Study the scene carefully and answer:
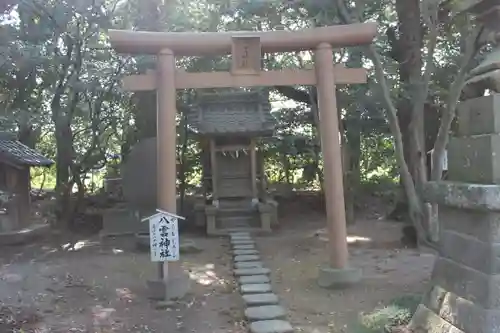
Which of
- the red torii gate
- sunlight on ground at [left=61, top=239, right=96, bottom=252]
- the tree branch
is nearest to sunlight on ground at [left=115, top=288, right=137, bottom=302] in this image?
the red torii gate

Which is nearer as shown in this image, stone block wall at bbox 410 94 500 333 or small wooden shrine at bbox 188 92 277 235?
stone block wall at bbox 410 94 500 333

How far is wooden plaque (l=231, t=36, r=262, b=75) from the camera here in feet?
24.7

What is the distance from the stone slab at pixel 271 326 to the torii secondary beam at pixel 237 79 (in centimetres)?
329

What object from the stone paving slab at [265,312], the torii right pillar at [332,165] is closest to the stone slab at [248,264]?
the torii right pillar at [332,165]

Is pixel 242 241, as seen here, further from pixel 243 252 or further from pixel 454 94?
pixel 454 94

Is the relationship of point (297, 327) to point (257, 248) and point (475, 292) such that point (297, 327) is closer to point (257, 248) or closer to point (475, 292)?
point (475, 292)

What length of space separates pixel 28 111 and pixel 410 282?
994 cm

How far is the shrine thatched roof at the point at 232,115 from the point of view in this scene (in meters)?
14.1

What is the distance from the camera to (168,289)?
713 centimetres

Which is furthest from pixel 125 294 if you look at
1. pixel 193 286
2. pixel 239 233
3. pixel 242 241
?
pixel 239 233

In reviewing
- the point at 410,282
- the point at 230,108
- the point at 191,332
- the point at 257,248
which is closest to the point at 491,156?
the point at 191,332

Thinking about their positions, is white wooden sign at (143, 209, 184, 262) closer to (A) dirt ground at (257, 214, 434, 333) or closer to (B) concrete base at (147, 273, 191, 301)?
(B) concrete base at (147, 273, 191, 301)

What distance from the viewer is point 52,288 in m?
7.85

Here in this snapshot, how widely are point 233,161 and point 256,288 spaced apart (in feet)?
25.8
